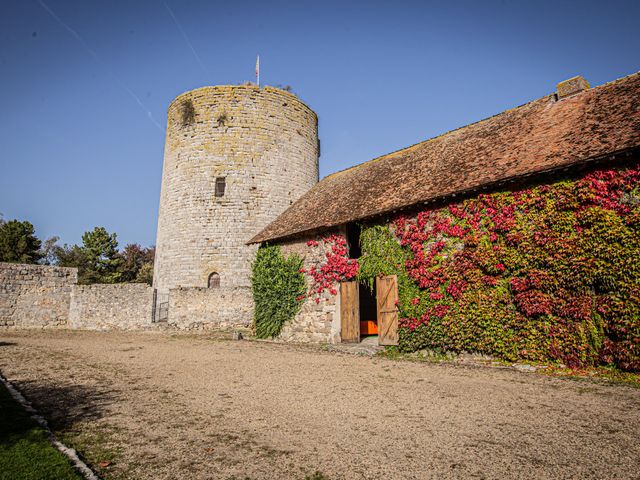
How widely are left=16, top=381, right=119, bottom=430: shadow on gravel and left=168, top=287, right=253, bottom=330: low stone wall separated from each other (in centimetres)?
1062

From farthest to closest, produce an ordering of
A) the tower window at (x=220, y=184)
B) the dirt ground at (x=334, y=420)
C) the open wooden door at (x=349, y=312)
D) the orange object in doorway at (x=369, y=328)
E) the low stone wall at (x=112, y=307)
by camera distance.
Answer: the tower window at (x=220, y=184) < the low stone wall at (x=112, y=307) < the orange object in doorway at (x=369, y=328) < the open wooden door at (x=349, y=312) < the dirt ground at (x=334, y=420)

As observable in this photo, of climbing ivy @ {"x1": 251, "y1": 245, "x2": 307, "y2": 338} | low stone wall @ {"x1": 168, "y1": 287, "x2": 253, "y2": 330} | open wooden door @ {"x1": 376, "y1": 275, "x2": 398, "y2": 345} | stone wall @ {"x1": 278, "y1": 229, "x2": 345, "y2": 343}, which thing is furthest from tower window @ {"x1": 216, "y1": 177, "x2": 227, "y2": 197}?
open wooden door @ {"x1": 376, "y1": 275, "x2": 398, "y2": 345}

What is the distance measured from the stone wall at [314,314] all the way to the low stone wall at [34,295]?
11434 mm

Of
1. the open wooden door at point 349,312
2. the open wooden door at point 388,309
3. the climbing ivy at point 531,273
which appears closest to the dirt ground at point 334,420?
the climbing ivy at point 531,273

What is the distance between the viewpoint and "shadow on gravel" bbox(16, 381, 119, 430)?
176 inches

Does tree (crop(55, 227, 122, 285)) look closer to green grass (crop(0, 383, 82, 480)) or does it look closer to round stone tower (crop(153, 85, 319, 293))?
round stone tower (crop(153, 85, 319, 293))

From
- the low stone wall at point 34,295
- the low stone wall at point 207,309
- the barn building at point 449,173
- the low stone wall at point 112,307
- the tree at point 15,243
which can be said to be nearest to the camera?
the barn building at point 449,173

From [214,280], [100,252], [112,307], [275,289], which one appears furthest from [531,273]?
[100,252]

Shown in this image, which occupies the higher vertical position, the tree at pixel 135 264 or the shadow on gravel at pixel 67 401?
the tree at pixel 135 264

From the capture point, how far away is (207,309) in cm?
1694

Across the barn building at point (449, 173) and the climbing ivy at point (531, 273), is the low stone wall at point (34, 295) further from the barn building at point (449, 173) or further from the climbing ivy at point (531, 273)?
the climbing ivy at point (531, 273)

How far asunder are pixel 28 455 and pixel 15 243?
105ft

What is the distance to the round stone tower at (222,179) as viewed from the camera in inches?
757

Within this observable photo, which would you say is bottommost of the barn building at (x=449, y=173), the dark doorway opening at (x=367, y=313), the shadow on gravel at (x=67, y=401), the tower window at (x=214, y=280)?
the shadow on gravel at (x=67, y=401)
